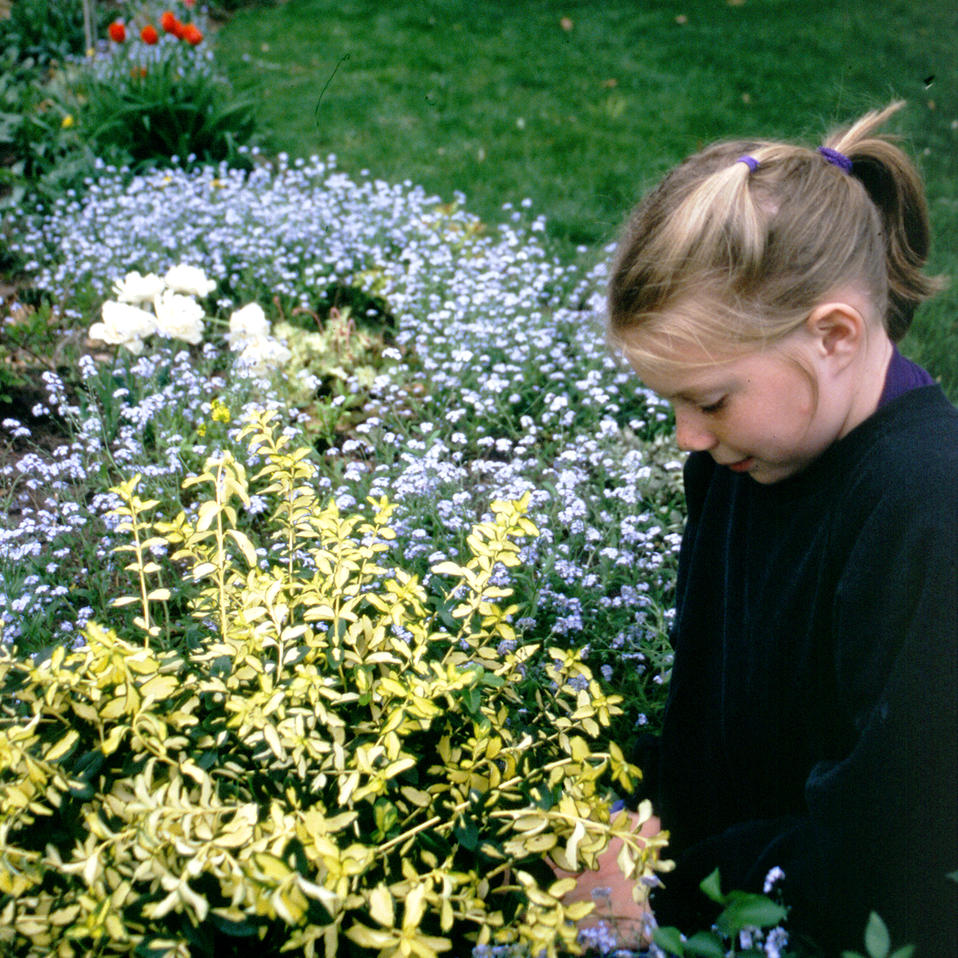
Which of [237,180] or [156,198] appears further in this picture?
[237,180]

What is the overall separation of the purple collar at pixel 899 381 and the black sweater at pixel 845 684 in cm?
4

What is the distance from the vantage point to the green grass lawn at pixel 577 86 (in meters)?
5.59

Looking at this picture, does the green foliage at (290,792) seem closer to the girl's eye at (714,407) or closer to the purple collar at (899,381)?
the girl's eye at (714,407)

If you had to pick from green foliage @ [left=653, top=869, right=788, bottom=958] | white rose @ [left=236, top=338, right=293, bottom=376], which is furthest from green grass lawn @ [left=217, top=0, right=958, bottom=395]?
green foliage @ [left=653, top=869, right=788, bottom=958]

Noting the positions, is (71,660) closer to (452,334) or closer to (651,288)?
(651,288)

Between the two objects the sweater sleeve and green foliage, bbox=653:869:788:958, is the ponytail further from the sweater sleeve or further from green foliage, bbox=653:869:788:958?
green foliage, bbox=653:869:788:958

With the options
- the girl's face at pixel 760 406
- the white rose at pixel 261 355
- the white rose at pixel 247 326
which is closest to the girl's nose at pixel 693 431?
the girl's face at pixel 760 406

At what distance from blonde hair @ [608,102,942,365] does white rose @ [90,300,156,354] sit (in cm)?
212

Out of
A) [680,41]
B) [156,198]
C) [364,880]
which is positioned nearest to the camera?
[364,880]

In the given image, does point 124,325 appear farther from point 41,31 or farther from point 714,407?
point 41,31

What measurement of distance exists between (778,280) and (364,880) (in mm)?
1118

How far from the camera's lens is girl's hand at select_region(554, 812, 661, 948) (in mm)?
1568

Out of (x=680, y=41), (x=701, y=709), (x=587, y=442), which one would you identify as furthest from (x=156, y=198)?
(x=680, y=41)

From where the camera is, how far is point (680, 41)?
7363 millimetres
